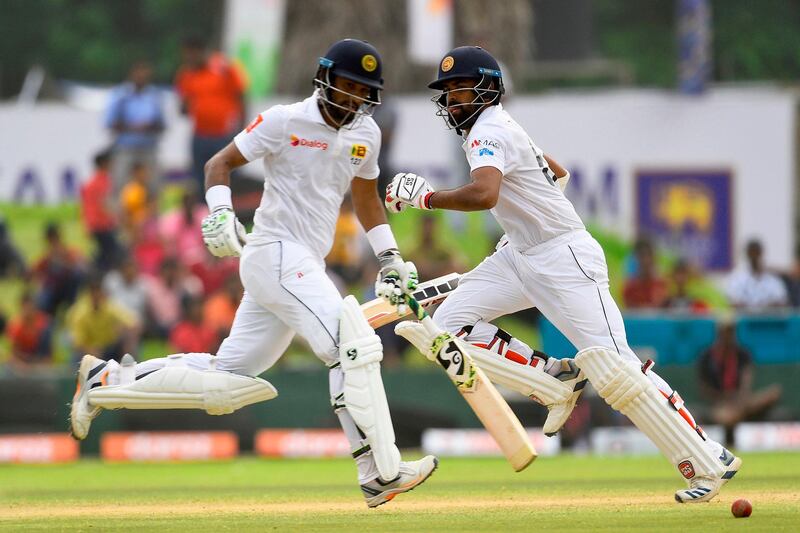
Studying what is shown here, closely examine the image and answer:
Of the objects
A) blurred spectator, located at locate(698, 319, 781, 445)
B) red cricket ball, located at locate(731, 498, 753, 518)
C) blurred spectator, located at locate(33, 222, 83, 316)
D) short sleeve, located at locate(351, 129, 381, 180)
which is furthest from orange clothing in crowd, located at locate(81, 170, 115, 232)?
red cricket ball, located at locate(731, 498, 753, 518)

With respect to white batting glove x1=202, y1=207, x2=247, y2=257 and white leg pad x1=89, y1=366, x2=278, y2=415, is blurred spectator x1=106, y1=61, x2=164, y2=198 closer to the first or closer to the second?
white leg pad x1=89, y1=366, x2=278, y2=415

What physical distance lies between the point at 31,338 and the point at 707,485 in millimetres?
8036

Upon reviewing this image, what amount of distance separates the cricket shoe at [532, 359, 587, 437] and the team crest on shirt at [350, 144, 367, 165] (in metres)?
1.40

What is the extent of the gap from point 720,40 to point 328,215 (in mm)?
23096

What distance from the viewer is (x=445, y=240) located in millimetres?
14898

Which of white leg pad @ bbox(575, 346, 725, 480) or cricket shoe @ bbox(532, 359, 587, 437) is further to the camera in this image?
cricket shoe @ bbox(532, 359, 587, 437)

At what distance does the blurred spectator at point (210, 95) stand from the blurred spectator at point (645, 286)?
3.89 m

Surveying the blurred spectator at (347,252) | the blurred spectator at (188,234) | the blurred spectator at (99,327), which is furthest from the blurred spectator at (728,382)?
the blurred spectator at (99,327)

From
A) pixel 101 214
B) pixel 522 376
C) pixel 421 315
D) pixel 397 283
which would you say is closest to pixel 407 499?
pixel 522 376

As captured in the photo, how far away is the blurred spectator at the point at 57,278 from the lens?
1409 centimetres

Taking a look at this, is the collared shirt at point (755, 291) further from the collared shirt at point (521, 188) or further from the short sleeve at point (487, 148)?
the short sleeve at point (487, 148)

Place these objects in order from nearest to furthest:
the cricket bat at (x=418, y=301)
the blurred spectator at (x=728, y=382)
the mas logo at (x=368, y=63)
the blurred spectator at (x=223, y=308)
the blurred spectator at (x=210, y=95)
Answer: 1. the mas logo at (x=368, y=63)
2. the cricket bat at (x=418, y=301)
3. the blurred spectator at (x=728, y=382)
4. the blurred spectator at (x=223, y=308)
5. the blurred spectator at (x=210, y=95)

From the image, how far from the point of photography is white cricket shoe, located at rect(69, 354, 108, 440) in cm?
706

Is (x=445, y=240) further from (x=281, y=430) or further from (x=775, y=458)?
(x=775, y=458)
